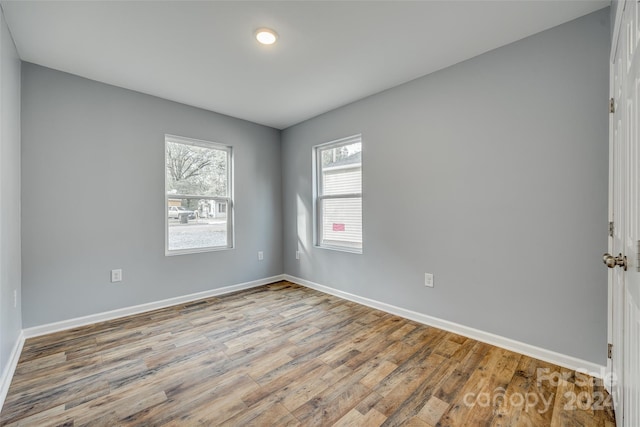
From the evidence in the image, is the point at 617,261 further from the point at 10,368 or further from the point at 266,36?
the point at 10,368

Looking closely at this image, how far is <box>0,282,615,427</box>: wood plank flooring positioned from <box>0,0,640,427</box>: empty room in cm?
2

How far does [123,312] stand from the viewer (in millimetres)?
2980

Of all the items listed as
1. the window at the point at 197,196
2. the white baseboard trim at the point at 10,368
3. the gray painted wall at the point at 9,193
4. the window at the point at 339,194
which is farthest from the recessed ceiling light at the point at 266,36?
the white baseboard trim at the point at 10,368

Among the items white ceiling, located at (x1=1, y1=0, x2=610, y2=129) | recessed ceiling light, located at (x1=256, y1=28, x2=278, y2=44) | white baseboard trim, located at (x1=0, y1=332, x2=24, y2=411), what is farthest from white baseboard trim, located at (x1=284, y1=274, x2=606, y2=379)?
white baseboard trim, located at (x1=0, y1=332, x2=24, y2=411)

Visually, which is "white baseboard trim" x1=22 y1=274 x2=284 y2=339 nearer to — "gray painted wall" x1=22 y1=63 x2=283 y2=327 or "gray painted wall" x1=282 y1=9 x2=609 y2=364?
"gray painted wall" x1=22 y1=63 x2=283 y2=327

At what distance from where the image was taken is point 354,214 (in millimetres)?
3574

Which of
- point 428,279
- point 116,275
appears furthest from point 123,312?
point 428,279

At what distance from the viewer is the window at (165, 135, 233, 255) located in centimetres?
341

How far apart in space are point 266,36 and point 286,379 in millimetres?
2528

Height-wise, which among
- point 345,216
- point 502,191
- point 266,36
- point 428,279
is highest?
point 266,36

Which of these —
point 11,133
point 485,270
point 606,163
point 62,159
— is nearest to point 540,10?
point 606,163

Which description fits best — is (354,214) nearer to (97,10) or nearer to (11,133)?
(97,10)

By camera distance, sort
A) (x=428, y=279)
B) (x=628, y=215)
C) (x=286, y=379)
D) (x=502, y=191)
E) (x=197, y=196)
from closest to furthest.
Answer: (x=628, y=215) < (x=286, y=379) < (x=502, y=191) < (x=428, y=279) < (x=197, y=196)

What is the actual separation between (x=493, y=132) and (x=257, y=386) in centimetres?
265
